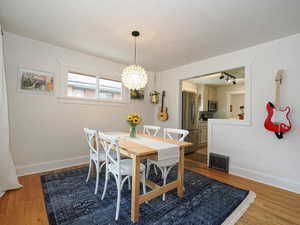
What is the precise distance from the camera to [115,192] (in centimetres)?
200

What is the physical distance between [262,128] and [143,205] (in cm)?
242

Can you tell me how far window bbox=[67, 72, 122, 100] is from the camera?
3.06m

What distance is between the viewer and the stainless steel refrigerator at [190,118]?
4035mm

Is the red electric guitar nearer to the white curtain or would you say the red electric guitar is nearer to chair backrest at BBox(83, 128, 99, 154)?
chair backrest at BBox(83, 128, 99, 154)

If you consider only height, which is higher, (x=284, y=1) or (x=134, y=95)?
(x=284, y=1)

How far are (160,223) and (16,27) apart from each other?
11.5 ft

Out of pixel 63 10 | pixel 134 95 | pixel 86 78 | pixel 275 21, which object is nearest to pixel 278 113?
pixel 275 21

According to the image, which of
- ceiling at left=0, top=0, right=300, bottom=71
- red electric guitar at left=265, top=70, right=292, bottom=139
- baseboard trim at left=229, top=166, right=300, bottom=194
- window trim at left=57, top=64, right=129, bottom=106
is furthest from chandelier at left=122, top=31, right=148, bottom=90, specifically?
baseboard trim at left=229, top=166, right=300, bottom=194

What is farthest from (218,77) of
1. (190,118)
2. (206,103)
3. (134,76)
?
(134,76)

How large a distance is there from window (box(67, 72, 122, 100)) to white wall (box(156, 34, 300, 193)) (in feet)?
7.99

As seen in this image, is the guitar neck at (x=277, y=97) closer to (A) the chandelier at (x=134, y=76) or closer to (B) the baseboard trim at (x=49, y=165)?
(A) the chandelier at (x=134, y=76)

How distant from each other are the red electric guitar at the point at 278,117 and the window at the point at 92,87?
3.25m

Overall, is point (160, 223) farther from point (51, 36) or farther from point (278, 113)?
point (51, 36)

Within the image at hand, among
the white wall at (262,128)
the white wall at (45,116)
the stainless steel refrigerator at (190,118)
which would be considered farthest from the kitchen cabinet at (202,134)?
the white wall at (45,116)
